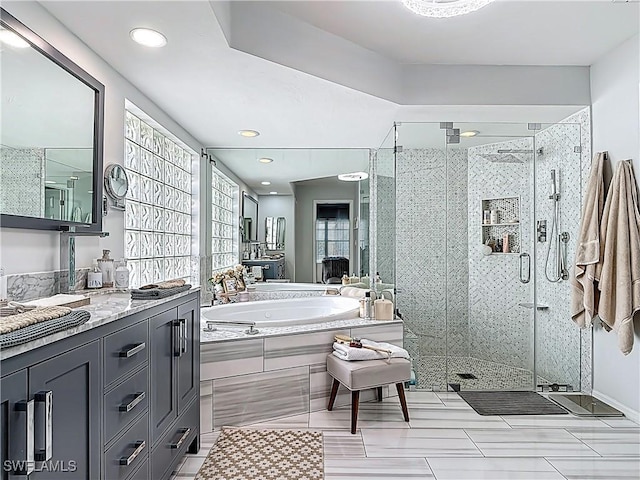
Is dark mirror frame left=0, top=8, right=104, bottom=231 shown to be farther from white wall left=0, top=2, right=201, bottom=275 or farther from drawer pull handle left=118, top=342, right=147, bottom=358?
drawer pull handle left=118, top=342, right=147, bottom=358

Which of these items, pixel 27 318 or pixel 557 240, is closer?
pixel 27 318

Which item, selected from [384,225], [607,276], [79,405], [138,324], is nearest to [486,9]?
[607,276]

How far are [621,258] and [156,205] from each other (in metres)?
3.34

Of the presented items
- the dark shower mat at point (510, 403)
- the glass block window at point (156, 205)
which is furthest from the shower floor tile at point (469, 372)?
the glass block window at point (156, 205)

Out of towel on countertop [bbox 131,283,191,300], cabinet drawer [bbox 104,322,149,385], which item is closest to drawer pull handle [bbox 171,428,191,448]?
cabinet drawer [bbox 104,322,149,385]

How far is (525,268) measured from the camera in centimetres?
420

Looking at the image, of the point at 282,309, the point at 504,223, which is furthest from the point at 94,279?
the point at 504,223

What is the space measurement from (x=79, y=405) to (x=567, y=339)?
3.76 meters

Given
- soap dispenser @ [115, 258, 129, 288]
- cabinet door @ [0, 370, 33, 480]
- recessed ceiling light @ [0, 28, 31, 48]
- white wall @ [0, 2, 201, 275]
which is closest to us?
cabinet door @ [0, 370, 33, 480]

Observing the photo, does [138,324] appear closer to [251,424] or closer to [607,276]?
[251,424]

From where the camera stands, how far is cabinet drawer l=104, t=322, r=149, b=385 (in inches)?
60.6

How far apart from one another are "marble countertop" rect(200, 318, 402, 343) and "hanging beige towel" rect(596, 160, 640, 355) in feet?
4.84

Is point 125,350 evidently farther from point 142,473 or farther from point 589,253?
point 589,253

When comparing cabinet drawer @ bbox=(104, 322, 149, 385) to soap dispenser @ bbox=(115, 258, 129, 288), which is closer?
cabinet drawer @ bbox=(104, 322, 149, 385)
